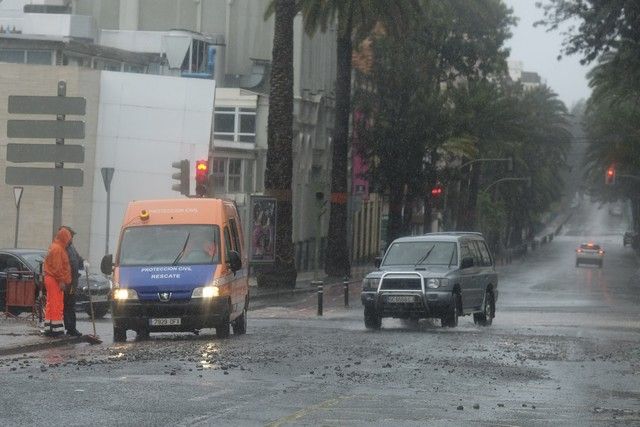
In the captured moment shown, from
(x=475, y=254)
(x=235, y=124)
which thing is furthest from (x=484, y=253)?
(x=235, y=124)

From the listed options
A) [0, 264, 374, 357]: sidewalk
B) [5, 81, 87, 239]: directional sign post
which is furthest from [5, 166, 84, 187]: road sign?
[0, 264, 374, 357]: sidewalk

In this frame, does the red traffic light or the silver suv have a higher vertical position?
the red traffic light

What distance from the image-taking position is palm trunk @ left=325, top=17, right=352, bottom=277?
54.9 metres

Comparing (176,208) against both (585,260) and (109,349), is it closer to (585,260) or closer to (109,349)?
(109,349)

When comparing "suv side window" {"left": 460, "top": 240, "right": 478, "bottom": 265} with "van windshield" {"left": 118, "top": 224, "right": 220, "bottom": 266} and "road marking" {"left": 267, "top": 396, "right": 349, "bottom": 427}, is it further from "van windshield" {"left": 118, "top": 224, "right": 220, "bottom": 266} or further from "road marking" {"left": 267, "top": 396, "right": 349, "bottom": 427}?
"road marking" {"left": 267, "top": 396, "right": 349, "bottom": 427}

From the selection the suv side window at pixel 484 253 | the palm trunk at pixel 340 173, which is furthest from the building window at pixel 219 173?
the suv side window at pixel 484 253

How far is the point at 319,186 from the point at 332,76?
21.6 m

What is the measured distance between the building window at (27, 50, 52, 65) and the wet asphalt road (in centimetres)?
3284

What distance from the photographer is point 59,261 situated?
22141 millimetres

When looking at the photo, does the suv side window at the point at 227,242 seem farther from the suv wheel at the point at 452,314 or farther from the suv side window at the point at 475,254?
the suv side window at the point at 475,254

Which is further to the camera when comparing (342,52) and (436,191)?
(436,191)

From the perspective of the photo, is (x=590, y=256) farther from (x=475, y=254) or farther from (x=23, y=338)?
(x=23, y=338)

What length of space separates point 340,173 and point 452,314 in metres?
29.6

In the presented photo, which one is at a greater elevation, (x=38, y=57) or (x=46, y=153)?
(x=38, y=57)
